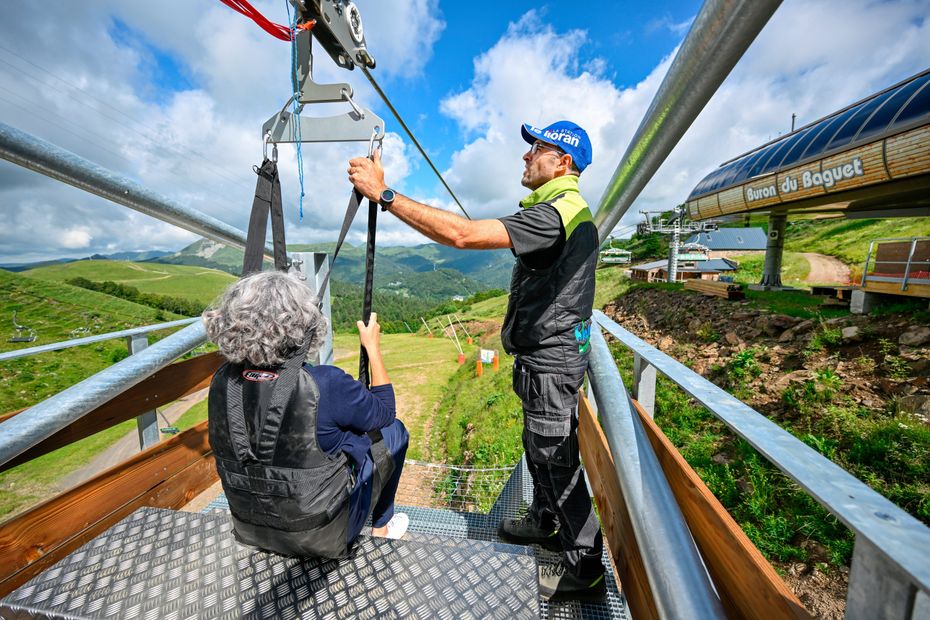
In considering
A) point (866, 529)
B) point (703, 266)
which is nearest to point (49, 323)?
point (866, 529)

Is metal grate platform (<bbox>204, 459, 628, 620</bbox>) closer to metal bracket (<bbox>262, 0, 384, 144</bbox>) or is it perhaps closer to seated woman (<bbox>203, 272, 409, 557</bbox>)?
seated woman (<bbox>203, 272, 409, 557</bbox>)

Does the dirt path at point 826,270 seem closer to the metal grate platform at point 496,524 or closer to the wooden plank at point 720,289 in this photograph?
the wooden plank at point 720,289

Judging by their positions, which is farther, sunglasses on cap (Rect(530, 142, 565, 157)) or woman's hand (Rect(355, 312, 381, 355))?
sunglasses on cap (Rect(530, 142, 565, 157))

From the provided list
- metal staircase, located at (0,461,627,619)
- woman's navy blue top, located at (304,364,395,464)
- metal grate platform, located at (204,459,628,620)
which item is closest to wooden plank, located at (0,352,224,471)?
metal staircase, located at (0,461,627,619)

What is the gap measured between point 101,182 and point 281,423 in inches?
47.3

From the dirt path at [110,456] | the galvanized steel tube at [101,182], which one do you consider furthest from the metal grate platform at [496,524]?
the dirt path at [110,456]

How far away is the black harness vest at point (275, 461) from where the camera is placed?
1423 mm

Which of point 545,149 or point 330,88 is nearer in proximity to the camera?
point 330,88

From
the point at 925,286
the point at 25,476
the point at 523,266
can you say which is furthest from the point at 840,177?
the point at 25,476

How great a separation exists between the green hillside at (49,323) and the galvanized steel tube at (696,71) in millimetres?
13239

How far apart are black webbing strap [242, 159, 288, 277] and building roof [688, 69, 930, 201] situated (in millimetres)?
10384

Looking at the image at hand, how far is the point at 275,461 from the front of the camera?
1.43 meters

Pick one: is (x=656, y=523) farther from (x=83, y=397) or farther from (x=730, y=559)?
(x=83, y=397)

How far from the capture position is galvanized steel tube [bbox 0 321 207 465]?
3.88 ft
